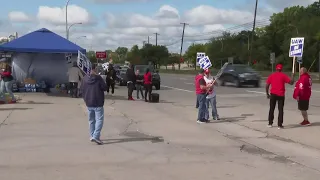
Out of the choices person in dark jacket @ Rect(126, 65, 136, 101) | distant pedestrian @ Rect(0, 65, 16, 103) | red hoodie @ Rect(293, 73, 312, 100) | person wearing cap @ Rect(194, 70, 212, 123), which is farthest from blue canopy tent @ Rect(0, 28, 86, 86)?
red hoodie @ Rect(293, 73, 312, 100)

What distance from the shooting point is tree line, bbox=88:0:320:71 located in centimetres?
8725

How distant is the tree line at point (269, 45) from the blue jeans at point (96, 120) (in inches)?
2658

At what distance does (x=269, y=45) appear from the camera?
10262cm

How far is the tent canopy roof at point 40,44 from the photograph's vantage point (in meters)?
22.7

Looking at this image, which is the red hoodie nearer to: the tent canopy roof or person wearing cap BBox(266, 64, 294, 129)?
person wearing cap BBox(266, 64, 294, 129)

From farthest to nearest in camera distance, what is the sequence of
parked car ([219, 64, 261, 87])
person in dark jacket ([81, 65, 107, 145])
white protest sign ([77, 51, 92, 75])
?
parked car ([219, 64, 261, 87]) → white protest sign ([77, 51, 92, 75]) → person in dark jacket ([81, 65, 107, 145])

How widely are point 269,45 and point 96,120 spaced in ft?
316

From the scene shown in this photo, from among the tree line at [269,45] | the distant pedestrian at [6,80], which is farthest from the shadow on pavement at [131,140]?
the tree line at [269,45]

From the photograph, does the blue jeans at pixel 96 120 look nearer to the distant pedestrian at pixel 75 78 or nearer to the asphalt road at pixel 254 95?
the asphalt road at pixel 254 95

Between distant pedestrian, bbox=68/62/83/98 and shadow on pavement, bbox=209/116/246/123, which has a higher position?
distant pedestrian, bbox=68/62/83/98

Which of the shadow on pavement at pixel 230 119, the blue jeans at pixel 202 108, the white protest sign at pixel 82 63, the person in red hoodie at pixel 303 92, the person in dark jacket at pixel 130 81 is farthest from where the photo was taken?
the person in dark jacket at pixel 130 81

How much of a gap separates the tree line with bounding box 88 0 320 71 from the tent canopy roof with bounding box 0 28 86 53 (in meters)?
55.7

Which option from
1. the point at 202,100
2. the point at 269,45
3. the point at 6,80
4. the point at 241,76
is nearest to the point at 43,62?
the point at 6,80

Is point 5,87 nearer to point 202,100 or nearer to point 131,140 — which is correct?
point 202,100
